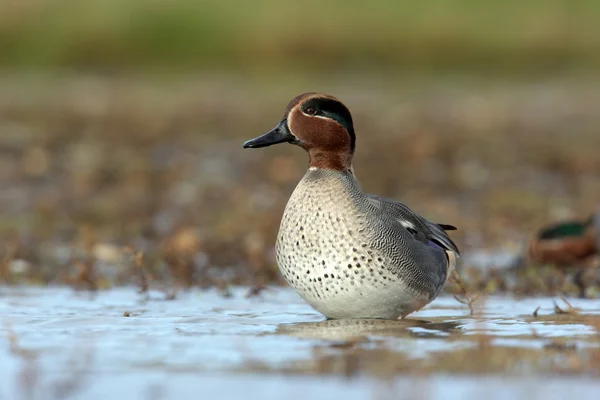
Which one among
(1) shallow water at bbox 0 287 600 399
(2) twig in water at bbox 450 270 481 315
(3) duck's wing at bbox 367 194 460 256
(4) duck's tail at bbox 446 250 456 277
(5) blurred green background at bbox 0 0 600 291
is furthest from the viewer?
(5) blurred green background at bbox 0 0 600 291

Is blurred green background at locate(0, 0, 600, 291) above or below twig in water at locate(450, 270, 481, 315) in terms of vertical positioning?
above

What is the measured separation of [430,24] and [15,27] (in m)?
7.89

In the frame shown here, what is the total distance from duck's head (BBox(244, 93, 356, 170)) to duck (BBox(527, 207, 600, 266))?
2837 mm

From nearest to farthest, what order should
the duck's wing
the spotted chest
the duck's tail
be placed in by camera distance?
the spotted chest < the duck's wing < the duck's tail

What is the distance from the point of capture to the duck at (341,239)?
562 cm

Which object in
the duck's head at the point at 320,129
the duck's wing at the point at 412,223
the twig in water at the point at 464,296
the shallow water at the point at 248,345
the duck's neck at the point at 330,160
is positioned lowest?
the shallow water at the point at 248,345

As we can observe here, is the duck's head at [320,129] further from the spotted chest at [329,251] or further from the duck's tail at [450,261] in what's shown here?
the duck's tail at [450,261]

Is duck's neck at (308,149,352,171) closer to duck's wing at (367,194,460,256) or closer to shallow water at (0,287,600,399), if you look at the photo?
duck's wing at (367,194,460,256)

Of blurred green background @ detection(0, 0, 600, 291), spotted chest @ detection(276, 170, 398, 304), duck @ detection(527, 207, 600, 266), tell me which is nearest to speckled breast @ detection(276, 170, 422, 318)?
spotted chest @ detection(276, 170, 398, 304)

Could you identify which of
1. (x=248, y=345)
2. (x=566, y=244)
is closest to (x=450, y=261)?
(x=248, y=345)

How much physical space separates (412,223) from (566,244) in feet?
8.94

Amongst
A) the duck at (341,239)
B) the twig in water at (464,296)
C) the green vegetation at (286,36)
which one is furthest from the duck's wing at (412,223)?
the green vegetation at (286,36)

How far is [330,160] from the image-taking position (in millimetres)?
6105

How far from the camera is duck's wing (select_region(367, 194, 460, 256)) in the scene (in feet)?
19.8
